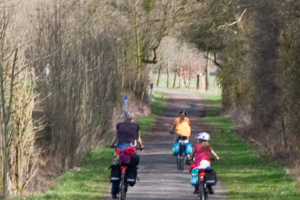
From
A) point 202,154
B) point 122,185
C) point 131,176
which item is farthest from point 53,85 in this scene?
point 202,154

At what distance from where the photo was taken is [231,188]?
13.9m

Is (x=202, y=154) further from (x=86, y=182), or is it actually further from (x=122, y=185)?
(x=86, y=182)

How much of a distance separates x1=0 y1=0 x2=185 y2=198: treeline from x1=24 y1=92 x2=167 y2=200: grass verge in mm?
498

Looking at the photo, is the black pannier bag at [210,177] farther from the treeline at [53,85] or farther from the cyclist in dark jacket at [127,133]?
the treeline at [53,85]

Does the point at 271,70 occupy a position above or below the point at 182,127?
above

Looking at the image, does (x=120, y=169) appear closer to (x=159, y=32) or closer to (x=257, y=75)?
(x=257, y=75)

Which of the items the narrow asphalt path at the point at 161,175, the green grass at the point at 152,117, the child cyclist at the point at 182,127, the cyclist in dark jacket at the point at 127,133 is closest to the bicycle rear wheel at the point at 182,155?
the narrow asphalt path at the point at 161,175

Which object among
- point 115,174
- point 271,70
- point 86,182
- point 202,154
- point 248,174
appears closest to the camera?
point 115,174

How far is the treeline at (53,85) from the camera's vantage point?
1208 cm

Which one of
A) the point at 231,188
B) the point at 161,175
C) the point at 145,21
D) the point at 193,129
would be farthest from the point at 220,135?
the point at 231,188

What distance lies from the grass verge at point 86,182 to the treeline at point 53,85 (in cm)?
50

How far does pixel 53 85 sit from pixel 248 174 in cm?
554

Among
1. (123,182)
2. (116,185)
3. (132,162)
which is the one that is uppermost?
(132,162)

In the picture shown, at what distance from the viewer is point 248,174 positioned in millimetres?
16000
